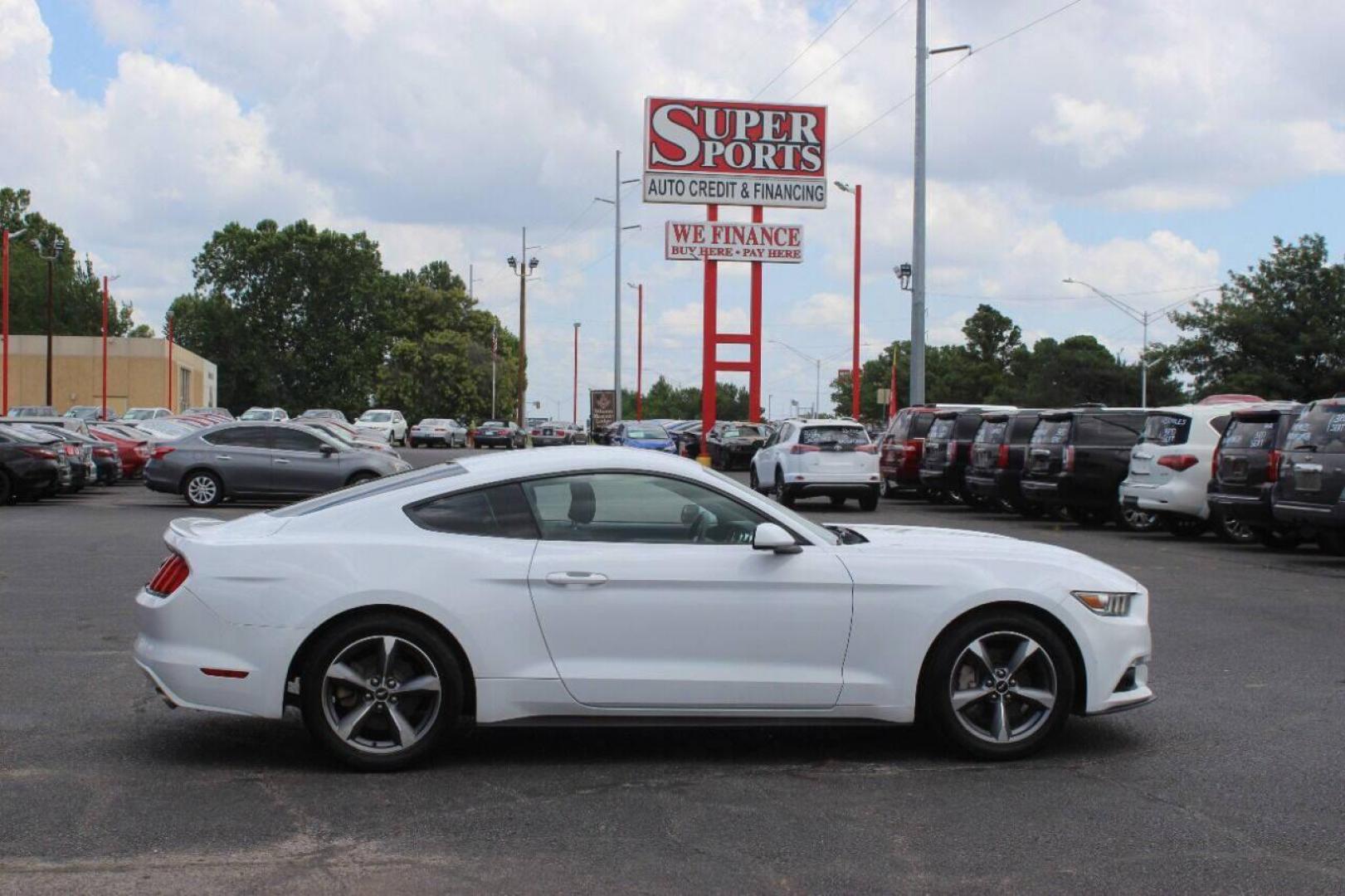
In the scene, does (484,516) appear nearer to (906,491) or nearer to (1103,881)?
(1103,881)

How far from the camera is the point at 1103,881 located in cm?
469

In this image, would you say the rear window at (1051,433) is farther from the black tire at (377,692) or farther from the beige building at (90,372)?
the beige building at (90,372)

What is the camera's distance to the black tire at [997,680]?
6.12m

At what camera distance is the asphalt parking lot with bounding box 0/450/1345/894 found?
15.5 feet

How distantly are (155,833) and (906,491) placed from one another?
2599cm

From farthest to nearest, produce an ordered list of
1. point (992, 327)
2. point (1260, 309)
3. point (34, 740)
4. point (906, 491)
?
point (992, 327), point (1260, 309), point (906, 491), point (34, 740)

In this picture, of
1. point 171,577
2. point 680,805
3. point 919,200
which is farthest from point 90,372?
point 680,805

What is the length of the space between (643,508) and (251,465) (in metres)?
18.0

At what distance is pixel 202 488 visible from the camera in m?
23.1

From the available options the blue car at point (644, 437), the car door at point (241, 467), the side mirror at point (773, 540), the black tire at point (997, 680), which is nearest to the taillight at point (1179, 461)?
the black tire at point (997, 680)

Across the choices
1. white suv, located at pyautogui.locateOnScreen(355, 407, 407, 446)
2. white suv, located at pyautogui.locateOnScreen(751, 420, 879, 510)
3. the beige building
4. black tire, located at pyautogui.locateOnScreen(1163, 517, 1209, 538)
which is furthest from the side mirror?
the beige building

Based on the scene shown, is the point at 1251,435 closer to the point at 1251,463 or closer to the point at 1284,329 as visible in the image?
the point at 1251,463

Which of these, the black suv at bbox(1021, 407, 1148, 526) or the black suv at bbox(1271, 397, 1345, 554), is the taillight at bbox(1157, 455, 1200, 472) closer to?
the black suv at bbox(1021, 407, 1148, 526)

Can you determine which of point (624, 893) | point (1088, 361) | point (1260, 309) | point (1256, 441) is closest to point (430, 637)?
point (624, 893)
